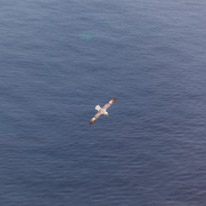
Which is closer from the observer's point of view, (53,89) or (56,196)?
(56,196)

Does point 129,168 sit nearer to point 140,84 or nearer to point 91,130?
point 91,130

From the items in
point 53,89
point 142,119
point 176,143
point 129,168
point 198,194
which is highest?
point 53,89

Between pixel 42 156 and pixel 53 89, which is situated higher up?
pixel 53 89

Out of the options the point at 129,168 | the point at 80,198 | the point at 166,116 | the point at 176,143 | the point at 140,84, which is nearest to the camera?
the point at 80,198

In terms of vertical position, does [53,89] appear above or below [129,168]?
above

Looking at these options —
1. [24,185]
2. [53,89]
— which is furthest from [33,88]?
[24,185]

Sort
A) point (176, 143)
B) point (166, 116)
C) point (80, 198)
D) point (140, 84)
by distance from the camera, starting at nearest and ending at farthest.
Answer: point (80, 198) → point (176, 143) → point (166, 116) → point (140, 84)

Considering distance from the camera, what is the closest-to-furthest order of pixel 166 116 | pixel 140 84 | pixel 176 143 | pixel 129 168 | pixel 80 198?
pixel 80 198
pixel 129 168
pixel 176 143
pixel 166 116
pixel 140 84

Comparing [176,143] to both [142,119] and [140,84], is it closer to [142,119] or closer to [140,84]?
[142,119]

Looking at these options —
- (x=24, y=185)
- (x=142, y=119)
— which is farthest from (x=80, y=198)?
(x=142, y=119)
